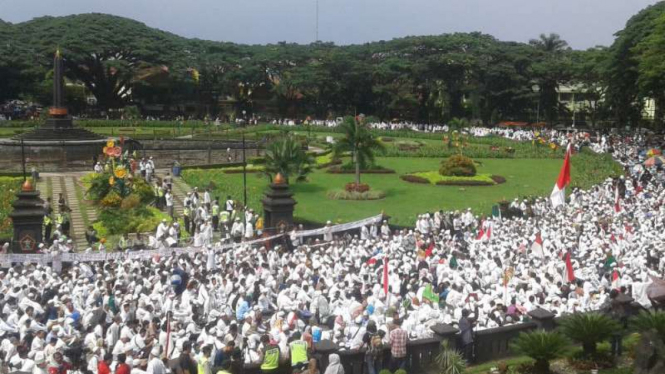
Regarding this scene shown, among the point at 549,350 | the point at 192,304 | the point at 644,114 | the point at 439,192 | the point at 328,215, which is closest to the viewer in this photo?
the point at 549,350

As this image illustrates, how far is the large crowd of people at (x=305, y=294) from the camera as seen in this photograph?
35.9ft

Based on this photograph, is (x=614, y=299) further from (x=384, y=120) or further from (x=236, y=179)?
(x=384, y=120)

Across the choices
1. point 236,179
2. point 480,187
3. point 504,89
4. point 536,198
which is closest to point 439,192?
point 480,187

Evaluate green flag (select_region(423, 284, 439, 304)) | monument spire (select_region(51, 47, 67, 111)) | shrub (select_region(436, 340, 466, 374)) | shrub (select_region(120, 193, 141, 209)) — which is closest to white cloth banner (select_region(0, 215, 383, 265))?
shrub (select_region(120, 193, 141, 209))

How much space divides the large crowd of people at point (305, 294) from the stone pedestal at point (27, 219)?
3.32 metres

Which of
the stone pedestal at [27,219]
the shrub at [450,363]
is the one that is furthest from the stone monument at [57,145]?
the shrub at [450,363]

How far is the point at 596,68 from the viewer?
1998 inches

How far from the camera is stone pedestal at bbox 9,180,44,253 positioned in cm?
1989

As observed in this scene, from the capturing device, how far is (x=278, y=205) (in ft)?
72.1

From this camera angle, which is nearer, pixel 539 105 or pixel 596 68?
pixel 596 68

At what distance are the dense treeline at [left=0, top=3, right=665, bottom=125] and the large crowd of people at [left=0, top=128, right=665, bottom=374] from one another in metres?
41.0

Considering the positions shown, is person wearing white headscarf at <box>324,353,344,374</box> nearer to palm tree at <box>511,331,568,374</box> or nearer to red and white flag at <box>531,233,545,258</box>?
palm tree at <box>511,331,568,374</box>

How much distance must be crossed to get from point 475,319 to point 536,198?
15.4m

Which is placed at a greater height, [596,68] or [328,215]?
[596,68]
